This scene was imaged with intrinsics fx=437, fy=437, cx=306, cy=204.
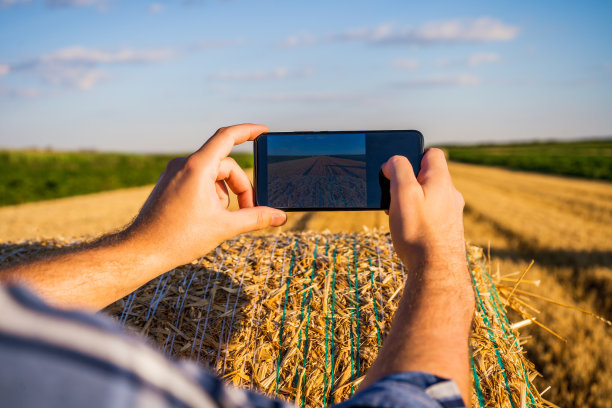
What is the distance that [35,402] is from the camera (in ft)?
1.67

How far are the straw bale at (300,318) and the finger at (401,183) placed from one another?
151 centimetres

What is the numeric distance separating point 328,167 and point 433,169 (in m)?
0.78

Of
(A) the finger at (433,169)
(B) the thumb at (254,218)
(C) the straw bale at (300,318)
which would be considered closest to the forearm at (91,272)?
(B) the thumb at (254,218)

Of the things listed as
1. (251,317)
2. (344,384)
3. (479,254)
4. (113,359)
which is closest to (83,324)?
(113,359)

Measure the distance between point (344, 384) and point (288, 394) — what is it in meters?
0.32

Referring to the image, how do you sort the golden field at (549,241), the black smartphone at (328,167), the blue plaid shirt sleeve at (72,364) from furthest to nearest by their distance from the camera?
1. the golden field at (549,241)
2. the black smartphone at (328,167)
3. the blue plaid shirt sleeve at (72,364)

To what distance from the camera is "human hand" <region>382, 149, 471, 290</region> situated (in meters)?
1.24

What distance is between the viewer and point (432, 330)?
3.53 feet

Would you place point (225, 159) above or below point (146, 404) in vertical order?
above

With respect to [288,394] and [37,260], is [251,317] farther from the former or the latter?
[37,260]

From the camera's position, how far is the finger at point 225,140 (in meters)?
1.59

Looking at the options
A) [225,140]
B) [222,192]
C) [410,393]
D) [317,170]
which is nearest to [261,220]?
[222,192]

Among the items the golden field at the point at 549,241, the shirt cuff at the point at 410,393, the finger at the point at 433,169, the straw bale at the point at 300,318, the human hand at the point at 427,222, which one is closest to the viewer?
the shirt cuff at the point at 410,393

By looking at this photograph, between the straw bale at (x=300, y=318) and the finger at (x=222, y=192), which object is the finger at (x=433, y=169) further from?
the straw bale at (x=300, y=318)
